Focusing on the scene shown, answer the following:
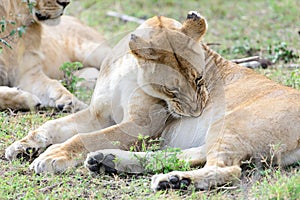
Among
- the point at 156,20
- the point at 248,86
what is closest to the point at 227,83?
the point at 248,86

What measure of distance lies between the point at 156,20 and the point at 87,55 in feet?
9.39

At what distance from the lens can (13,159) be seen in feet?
13.5

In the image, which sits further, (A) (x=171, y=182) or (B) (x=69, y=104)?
(B) (x=69, y=104)

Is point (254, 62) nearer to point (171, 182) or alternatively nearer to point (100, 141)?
point (100, 141)

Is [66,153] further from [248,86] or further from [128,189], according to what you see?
[248,86]

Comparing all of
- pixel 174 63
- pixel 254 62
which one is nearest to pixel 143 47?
pixel 174 63

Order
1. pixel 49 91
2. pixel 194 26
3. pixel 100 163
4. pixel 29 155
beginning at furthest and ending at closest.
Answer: pixel 49 91
pixel 29 155
pixel 194 26
pixel 100 163

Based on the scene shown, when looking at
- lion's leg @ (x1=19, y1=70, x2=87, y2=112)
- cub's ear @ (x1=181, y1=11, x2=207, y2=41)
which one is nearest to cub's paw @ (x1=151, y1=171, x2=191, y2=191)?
cub's ear @ (x1=181, y1=11, x2=207, y2=41)

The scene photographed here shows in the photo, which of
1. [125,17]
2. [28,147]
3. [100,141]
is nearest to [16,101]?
[28,147]

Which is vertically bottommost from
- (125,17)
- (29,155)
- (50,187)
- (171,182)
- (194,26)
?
(125,17)

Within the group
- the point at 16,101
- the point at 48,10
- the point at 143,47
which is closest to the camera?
the point at 143,47

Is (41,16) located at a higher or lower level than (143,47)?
lower

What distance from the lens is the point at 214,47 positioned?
23.5 feet

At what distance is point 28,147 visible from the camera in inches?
166
